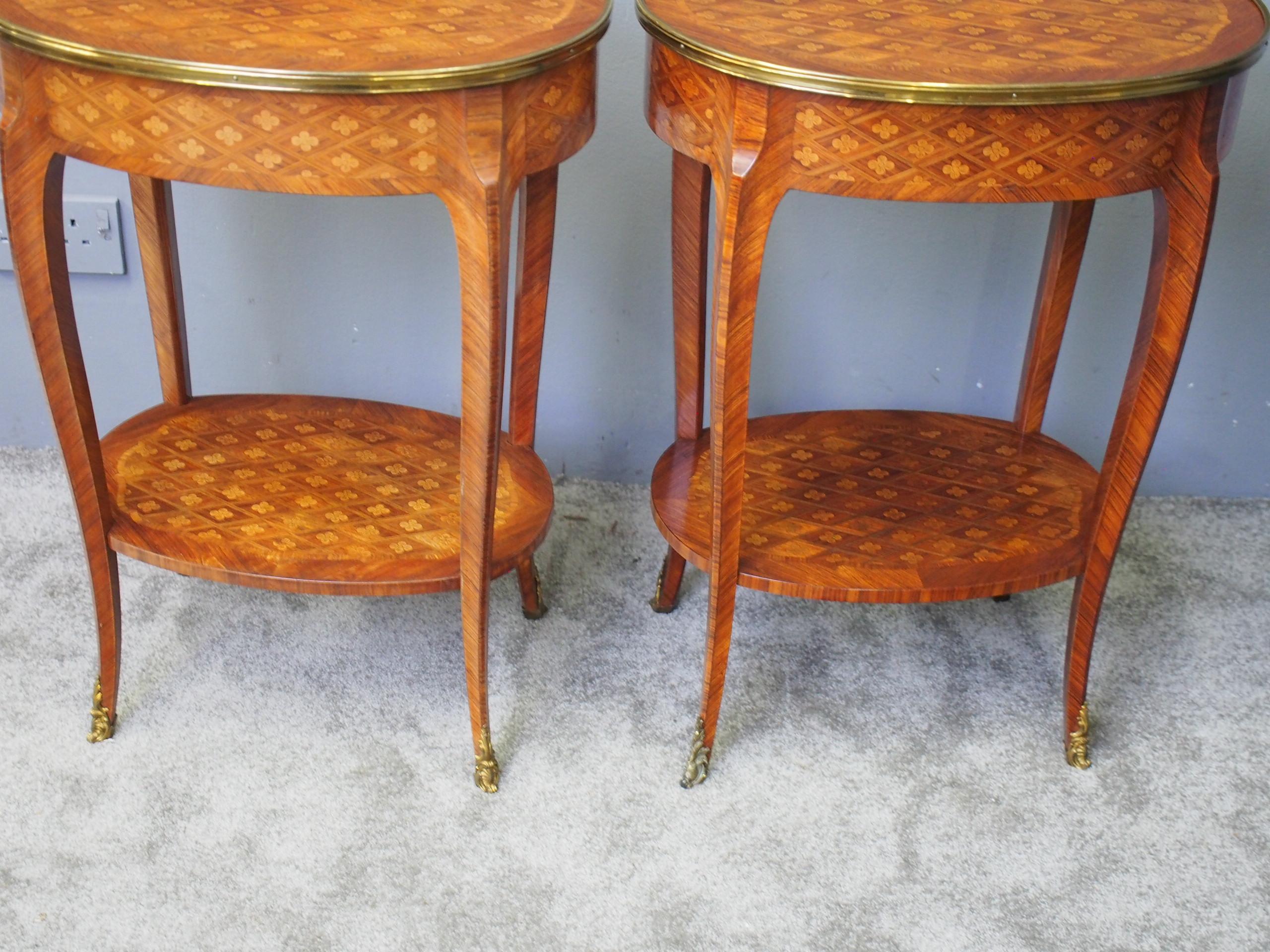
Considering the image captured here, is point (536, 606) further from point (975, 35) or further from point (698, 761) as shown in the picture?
point (975, 35)

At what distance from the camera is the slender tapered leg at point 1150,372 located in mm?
1354

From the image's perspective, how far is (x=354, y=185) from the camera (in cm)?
126

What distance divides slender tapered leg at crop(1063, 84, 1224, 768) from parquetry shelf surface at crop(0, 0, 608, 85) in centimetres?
65

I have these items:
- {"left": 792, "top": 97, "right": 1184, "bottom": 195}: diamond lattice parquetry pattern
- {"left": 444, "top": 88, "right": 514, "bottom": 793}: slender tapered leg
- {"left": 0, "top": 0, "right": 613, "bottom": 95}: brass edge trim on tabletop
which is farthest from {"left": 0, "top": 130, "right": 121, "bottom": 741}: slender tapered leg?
{"left": 792, "top": 97, "right": 1184, "bottom": 195}: diamond lattice parquetry pattern

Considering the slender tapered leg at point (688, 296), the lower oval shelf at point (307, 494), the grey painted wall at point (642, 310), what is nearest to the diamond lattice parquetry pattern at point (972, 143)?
the slender tapered leg at point (688, 296)

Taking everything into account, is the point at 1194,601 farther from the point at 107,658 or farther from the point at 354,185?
the point at 107,658

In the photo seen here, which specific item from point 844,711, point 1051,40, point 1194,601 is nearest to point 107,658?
point 844,711

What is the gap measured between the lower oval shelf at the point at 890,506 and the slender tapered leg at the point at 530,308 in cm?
21

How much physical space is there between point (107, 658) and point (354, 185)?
0.74 m

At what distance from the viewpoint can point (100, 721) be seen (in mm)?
1637

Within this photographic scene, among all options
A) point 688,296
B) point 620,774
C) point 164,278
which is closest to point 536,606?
point 620,774

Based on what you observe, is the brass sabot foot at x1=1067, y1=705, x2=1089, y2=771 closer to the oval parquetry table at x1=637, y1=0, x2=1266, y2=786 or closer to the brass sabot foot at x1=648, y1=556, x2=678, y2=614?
the oval parquetry table at x1=637, y1=0, x2=1266, y2=786

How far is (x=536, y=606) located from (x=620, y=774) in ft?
1.15

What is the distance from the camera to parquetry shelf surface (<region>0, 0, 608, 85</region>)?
123 centimetres
